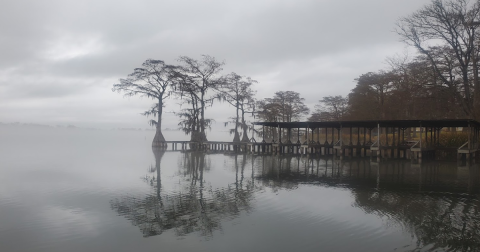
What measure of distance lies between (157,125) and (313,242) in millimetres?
34446

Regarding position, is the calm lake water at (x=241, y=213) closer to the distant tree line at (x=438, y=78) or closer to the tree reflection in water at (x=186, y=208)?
the tree reflection in water at (x=186, y=208)

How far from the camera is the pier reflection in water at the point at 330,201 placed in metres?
7.89

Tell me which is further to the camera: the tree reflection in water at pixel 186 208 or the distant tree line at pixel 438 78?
the distant tree line at pixel 438 78

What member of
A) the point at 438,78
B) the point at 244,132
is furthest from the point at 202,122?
the point at 438,78

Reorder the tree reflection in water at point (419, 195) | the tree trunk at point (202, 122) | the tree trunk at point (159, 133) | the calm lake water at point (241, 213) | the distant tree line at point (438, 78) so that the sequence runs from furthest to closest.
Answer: the tree trunk at point (202, 122), the tree trunk at point (159, 133), the distant tree line at point (438, 78), the tree reflection in water at point (419, 195), the calm lake water at point (241, 213)

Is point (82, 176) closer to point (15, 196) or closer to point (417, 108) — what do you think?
point (15, 196)

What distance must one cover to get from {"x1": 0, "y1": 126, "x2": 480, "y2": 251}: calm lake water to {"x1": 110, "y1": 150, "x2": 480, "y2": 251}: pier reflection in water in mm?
31

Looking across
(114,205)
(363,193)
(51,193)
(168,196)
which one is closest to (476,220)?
(363,193)

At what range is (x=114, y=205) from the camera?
1081 cm

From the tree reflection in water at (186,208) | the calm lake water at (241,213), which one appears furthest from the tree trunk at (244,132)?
the tree reflection in water at (186,208)

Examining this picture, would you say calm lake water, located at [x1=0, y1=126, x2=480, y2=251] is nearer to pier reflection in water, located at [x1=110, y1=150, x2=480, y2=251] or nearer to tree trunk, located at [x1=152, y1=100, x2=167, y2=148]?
pier reflection in water, located at [x1=110, y1=150, x2=480, y2=251]

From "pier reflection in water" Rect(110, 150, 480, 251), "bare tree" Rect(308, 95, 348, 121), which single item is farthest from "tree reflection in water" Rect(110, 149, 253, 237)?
"bare tree" Rect(308, 95, 348, 121)

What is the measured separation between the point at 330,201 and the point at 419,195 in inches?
135

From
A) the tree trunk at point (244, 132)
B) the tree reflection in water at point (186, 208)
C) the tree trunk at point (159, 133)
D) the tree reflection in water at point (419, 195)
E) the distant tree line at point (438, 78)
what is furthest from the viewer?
the tree trunk at point (244, 132)
